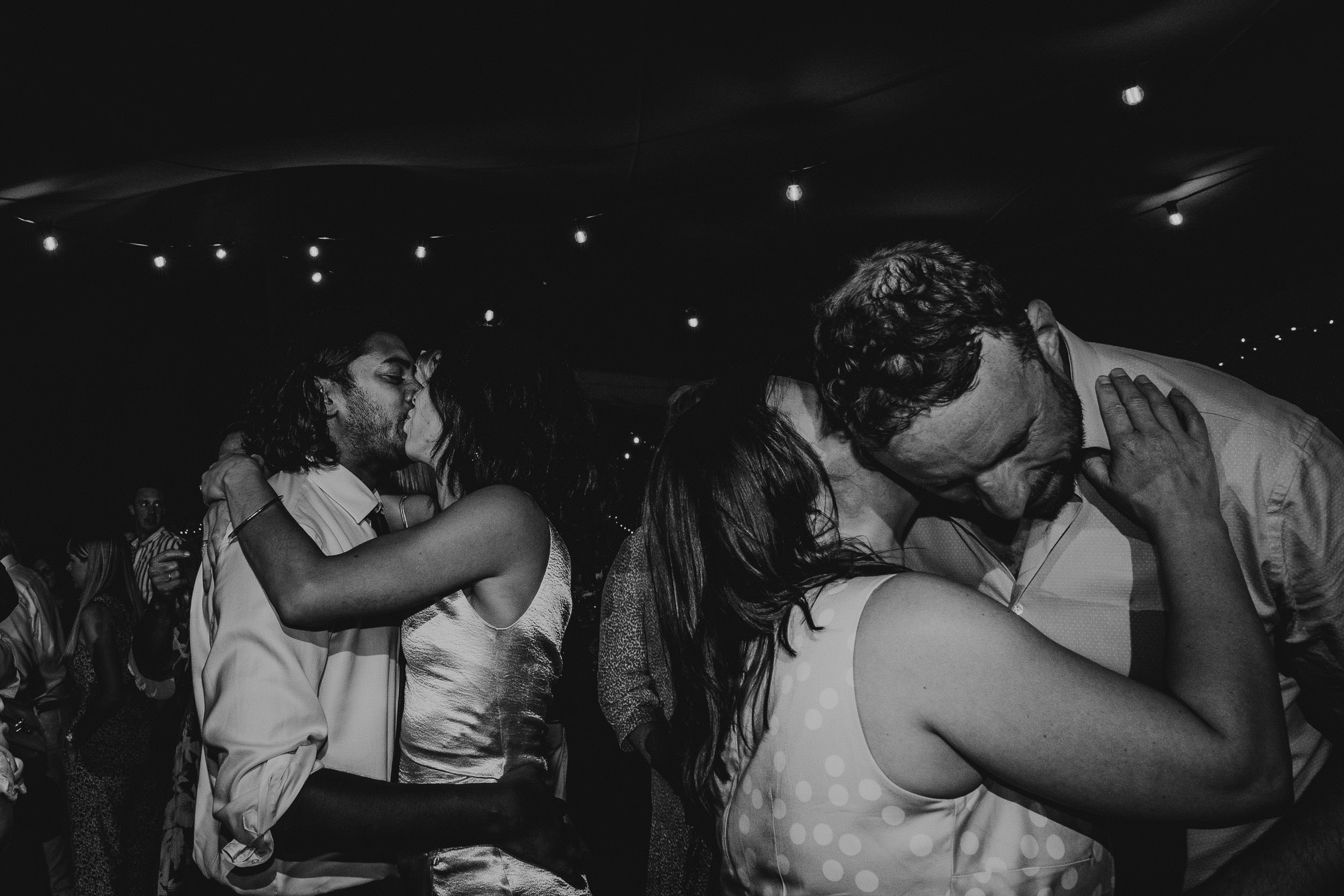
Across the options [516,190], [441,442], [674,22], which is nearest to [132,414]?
[516,190]

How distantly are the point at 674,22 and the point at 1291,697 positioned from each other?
3.89 metres

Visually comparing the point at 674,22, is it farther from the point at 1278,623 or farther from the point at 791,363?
the point at 1278,623

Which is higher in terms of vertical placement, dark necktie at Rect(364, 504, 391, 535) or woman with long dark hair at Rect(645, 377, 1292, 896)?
dark necktie at Rect(364, 504, 391, 535)

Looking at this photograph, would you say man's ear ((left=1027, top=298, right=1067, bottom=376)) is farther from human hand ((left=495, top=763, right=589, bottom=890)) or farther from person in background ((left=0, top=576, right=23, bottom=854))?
person in background ((left=0, top=576, right=23, bottom=854))

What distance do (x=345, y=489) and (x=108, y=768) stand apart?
351cm

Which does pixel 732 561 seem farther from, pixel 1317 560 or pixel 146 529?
pixel 146 529

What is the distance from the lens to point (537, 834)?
157cm

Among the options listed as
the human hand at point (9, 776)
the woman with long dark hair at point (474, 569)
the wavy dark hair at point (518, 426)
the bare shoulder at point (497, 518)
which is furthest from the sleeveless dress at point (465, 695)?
the human hand at point (9, 776)

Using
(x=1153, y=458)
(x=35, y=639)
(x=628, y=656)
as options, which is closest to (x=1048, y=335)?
(x=1153, y=458)

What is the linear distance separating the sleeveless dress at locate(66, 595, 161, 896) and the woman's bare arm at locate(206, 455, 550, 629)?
3.43m

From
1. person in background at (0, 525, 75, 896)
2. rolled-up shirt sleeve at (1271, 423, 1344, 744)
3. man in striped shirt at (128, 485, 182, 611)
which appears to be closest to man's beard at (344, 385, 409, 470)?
rolled-up shirt sleeve at (1271, 423, 1344, 744)

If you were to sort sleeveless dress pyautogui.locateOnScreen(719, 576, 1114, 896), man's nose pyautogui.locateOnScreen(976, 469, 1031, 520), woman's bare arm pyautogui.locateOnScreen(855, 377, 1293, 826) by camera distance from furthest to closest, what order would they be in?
man's nose pyautogui.locateOnScreen(976, 469, 1031, 520) → sleeveless dress pyautogui.locateOnScreen(719, 576, 1114, 896) → woman's bare arm pyautogui.locateOnScreen(855, 377, 1293, 826)

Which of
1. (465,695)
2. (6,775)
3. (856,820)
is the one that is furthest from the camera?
(6,775)

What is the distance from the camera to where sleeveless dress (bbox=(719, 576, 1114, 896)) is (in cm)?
103
